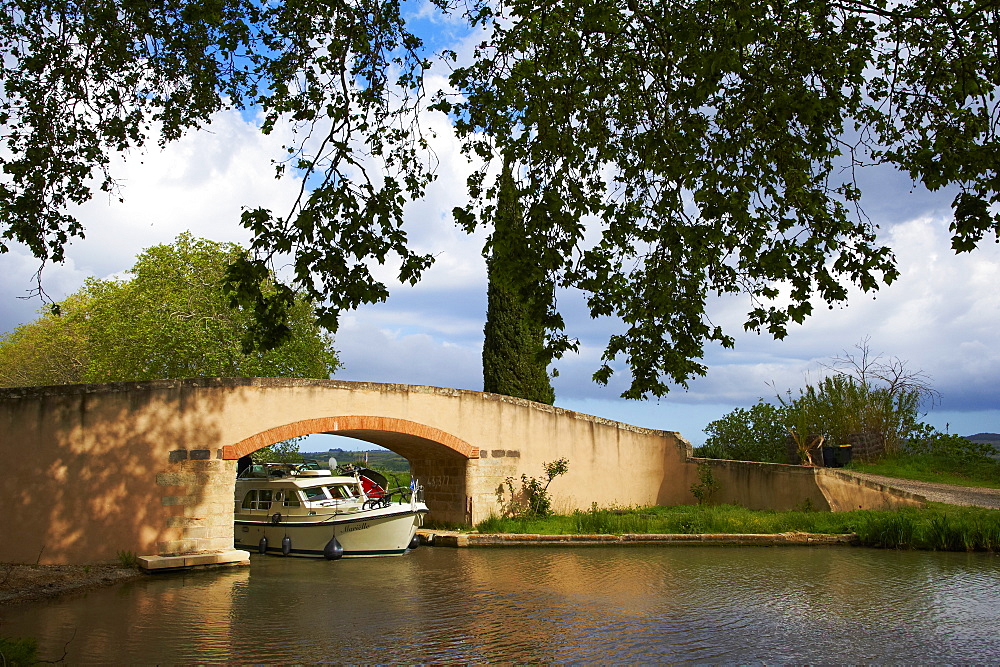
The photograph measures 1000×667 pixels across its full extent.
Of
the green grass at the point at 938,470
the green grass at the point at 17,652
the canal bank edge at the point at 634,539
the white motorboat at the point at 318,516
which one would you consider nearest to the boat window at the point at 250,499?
the white motorboat at the point at 318,516

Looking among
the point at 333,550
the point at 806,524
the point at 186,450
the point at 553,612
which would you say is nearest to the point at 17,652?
the point at 553,612

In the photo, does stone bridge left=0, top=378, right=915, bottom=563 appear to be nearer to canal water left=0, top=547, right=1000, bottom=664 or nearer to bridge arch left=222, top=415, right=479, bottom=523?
bridge arch left=222, top=415, right=479, bottom=523

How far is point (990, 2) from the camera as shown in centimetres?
656

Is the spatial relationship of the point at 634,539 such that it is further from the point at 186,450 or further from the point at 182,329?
the point at 182,329

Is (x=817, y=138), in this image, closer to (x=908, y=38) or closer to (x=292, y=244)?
(x=908, y=38)

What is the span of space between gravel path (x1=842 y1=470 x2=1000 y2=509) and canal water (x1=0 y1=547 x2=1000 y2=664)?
3.58 meters

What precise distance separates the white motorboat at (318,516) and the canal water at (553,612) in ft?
3.25

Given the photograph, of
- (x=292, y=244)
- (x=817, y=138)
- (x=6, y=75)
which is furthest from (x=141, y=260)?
(x=817, y=138)

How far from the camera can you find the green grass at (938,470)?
19.8 m

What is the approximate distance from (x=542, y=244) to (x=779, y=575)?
722 centimetres

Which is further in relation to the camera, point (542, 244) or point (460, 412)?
point (460, 412)

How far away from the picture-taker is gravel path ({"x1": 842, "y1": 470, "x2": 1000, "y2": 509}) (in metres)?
16.5

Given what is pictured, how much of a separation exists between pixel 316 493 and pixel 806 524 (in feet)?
32.3

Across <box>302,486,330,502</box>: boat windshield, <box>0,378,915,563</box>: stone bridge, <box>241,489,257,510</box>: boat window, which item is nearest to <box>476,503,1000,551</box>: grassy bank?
<box>0,378,915,563</box>: stone bridge
